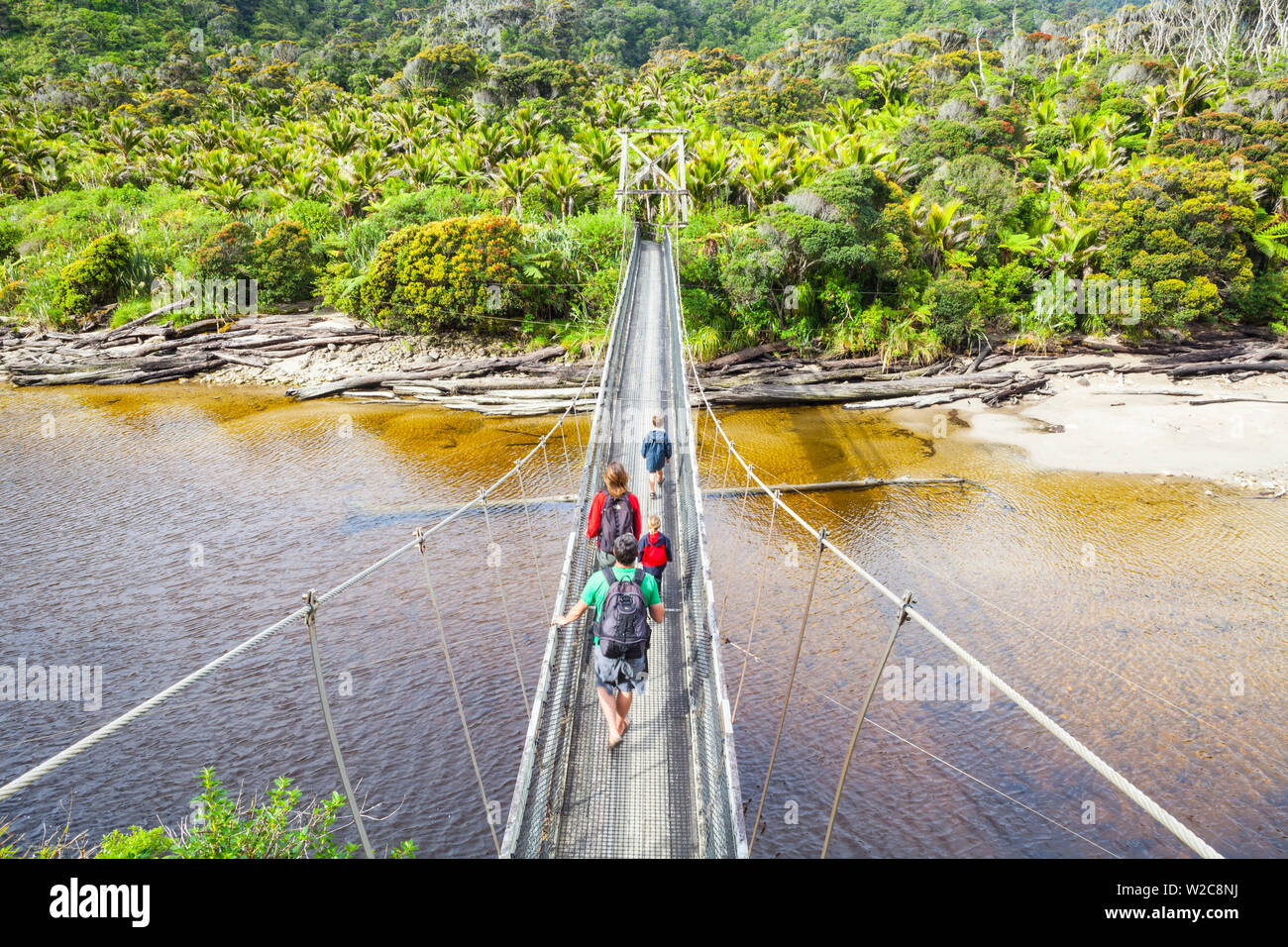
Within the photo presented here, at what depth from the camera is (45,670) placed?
5418 mm

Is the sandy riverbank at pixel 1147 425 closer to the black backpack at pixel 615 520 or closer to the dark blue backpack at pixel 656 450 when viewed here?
the dark blue backpack at pixel 656 450

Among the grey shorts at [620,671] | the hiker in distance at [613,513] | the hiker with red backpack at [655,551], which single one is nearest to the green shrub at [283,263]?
the hiker in distance at [613,513]

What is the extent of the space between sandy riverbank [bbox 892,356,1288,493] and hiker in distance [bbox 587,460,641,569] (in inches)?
328

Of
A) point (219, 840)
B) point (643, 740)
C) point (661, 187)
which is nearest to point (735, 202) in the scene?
point (661, 187)

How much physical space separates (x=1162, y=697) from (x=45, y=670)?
8.67 meters

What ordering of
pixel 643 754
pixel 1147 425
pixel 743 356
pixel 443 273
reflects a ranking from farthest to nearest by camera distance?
pixel 443 273
pixel 743 356
pixel 1147 425
pixel 643 754

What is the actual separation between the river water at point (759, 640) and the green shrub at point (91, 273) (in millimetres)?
8401

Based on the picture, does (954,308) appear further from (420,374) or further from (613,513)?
(613,513)

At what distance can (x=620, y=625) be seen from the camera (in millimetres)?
2793

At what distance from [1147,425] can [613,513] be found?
35.3 ft

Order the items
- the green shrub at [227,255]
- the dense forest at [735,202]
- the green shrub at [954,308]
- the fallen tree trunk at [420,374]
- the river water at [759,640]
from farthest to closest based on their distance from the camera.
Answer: the green shrub at [227,255] → the dense forest at [735,202] → the green shrub at [954,308] → the fallen tree trunk at [420,374] → the river water at [759,640]

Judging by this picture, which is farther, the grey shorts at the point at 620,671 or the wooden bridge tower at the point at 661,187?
the wooden bridge tower at the point at 661,187

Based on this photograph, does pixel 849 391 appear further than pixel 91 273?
No

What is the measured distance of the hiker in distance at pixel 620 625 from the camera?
2799 millimetres
